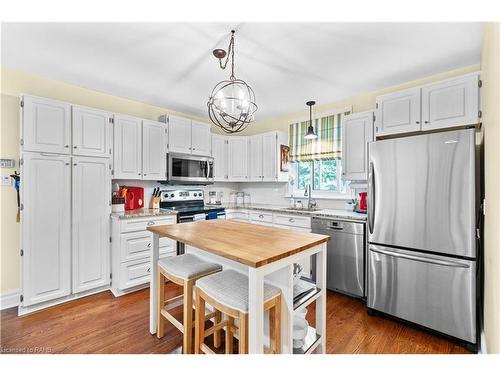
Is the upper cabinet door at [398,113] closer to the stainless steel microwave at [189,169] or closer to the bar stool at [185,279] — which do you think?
the bar stool at [185,279]

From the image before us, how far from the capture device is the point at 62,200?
102 inches

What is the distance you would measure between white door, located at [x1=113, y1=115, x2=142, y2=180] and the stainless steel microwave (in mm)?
445

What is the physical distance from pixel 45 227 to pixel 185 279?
1.79 metres

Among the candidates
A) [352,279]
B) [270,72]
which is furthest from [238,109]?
[352,279]

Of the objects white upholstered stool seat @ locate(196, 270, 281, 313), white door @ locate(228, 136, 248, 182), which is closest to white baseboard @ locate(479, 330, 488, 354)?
white upholstered stool seat @ locate(196, 270, 281, 313)

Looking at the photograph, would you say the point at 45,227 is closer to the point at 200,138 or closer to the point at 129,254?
the point at 129,254

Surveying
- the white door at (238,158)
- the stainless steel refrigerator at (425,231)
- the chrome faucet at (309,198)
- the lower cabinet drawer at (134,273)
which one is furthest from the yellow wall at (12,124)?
the white door at (238,158)

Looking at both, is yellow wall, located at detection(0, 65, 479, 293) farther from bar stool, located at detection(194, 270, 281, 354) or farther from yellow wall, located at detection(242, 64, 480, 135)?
bar stool, located at detection(194, 270, 281, 354)

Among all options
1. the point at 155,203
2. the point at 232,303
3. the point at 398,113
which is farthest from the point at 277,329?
the point at 155,203

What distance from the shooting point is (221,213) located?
3891 mm

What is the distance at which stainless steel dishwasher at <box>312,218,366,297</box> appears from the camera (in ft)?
8.75
